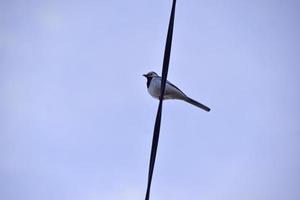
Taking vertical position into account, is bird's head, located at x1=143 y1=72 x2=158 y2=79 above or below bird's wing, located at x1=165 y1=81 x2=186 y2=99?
above

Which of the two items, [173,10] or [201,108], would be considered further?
[201,108]

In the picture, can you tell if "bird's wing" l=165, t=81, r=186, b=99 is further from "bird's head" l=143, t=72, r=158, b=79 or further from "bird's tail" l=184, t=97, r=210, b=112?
"bird's head" l=143, t=72, r=158, b=79

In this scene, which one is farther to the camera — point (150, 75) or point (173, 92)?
point (150, 75)

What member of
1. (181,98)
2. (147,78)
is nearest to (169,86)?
(181,98)

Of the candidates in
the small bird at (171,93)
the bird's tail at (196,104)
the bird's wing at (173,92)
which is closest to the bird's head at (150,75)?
the small bird at (171,93)

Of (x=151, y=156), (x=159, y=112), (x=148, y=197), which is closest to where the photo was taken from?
(x=148, y=197)

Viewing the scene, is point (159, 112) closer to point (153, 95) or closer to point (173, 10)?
point (173, 10)

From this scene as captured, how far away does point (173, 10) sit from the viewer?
3.72m

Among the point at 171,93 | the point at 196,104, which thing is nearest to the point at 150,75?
the point at 196,104

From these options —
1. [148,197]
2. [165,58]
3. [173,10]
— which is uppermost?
[173,10]

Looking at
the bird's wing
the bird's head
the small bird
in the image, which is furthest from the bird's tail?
the bird's head

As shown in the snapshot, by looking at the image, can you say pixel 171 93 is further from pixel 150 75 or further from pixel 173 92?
pixel 150 75

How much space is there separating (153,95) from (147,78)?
4.82 ft

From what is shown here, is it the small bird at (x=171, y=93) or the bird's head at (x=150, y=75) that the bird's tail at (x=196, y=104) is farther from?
the bird's head at (x=150, y=75)
